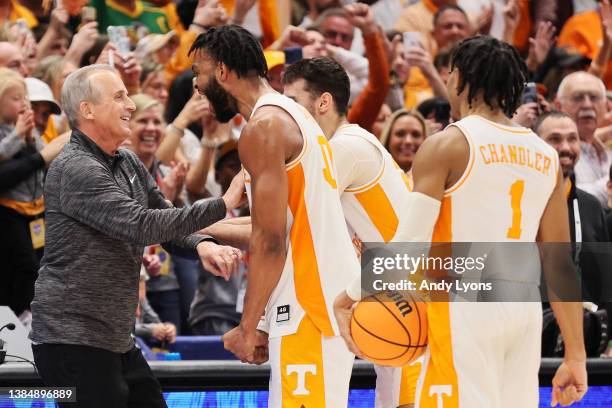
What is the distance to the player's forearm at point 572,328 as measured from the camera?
361 centimetres

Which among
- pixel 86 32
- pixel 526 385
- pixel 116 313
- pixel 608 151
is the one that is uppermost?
pixel 86 32

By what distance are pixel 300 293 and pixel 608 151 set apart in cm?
495

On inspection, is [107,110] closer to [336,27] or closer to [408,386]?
[408,386]

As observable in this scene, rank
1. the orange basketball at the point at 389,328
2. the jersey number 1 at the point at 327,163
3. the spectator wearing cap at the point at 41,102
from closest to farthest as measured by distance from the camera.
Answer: the orange basketball at the point at 389,328
the jersey number 1 at the point at 327,163
the spectator wearing cap at the point at 41,102

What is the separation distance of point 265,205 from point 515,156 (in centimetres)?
91

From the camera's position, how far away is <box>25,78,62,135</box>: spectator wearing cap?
251 inches

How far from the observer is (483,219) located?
3438 millimetres

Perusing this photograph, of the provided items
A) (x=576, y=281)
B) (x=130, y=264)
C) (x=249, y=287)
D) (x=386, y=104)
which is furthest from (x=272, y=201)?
(x=386, y=104)

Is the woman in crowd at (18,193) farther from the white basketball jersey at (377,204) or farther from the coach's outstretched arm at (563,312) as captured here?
the coach's outstretched arm at (563,312)

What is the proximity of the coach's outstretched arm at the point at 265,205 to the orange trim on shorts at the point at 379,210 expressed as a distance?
85cm

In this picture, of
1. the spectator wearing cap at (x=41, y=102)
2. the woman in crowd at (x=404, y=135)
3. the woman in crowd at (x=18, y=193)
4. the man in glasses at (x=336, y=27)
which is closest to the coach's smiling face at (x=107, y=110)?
the woman in crowd at (x=18, y=193)

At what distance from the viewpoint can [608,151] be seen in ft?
26.2

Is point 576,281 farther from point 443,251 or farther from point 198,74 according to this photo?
point 198,74

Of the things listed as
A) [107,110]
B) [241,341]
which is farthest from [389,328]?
[107,110]
